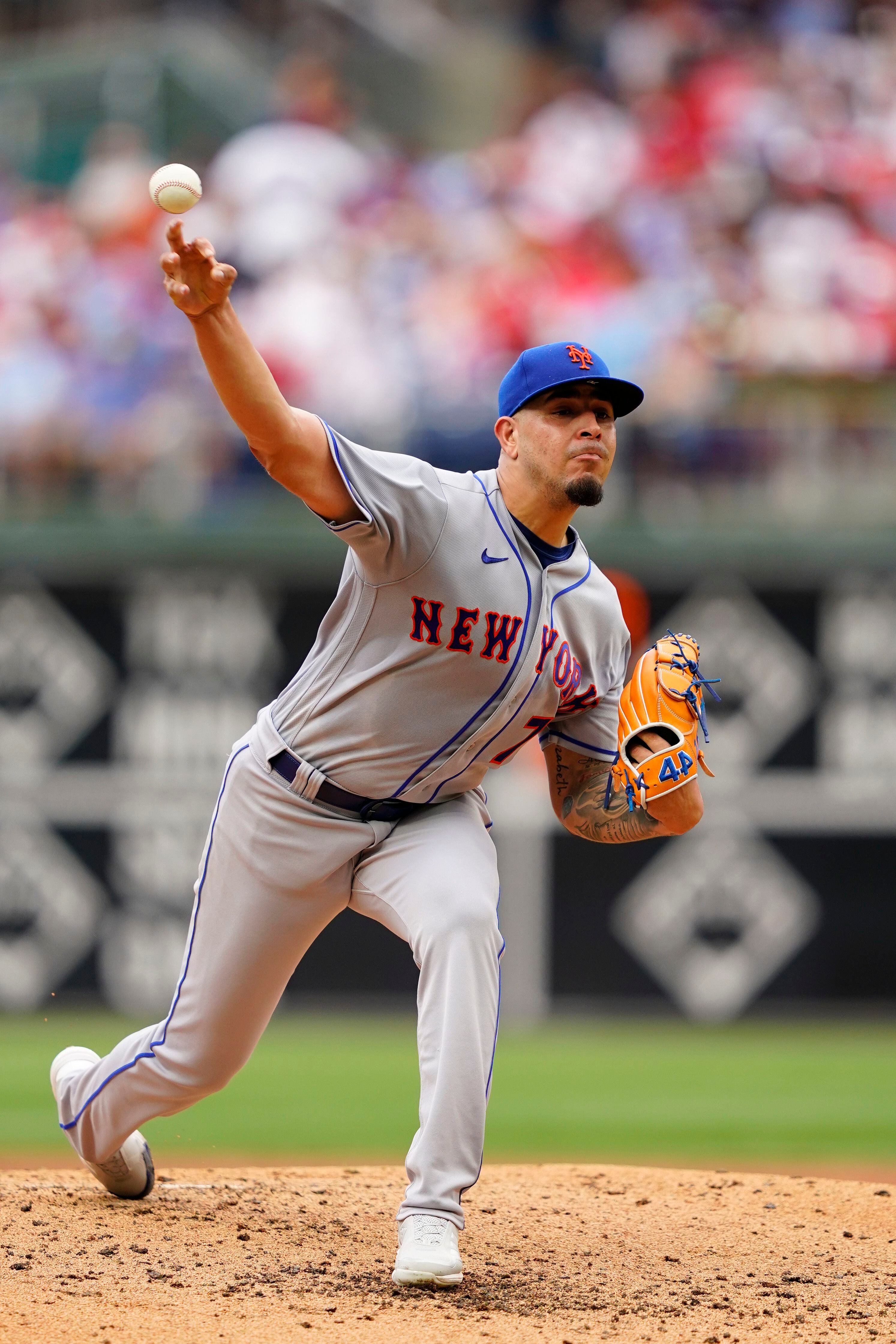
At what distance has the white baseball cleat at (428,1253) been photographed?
11.0 ft

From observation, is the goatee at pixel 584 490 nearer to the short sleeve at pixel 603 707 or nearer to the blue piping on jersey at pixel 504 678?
the blue piping on jersey at pixel 504 678

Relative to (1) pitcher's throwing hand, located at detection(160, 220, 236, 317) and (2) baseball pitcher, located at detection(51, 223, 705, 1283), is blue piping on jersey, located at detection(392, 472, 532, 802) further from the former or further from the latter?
(1) pitcher's throwing hand, located at detection(160, 220, 236, 317)

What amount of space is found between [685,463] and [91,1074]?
20.6 ft

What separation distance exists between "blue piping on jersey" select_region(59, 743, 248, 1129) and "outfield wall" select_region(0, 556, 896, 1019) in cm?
575

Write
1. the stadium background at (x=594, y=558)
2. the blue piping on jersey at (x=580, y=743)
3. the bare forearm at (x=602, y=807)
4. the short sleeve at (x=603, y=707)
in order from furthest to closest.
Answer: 1. the stadium background at (x=594, y=558)
2. the blue piping on jersey at (x=580, y=743)
3. the short sleeve at (x=603, y=707)
4. the bare forearm at (x=602, y=807)

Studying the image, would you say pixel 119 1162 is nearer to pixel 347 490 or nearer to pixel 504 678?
pixel 504 678

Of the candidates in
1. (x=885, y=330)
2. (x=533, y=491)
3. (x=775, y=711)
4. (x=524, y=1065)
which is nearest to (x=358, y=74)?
(x=885, y=330)

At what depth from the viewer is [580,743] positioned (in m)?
4.05

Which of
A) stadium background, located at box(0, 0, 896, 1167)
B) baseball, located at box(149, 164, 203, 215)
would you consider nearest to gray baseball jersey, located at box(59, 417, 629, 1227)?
baseball, located at box(149, 164, 203, 215)

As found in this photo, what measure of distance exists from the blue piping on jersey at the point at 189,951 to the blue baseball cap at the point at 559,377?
0.96 metres

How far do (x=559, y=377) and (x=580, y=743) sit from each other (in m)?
0.87

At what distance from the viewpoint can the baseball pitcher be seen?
136 inches

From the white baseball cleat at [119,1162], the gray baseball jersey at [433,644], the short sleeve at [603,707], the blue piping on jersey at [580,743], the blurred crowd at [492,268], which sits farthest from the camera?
the blurred crowd at [492,268]

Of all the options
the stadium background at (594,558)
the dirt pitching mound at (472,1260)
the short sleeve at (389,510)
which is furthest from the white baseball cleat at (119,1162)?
the stadium background at (594,558)
